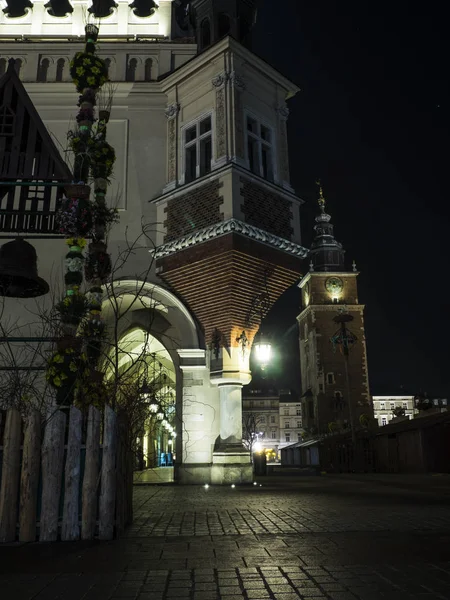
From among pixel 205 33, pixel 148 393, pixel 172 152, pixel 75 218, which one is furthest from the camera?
pixel 205 33

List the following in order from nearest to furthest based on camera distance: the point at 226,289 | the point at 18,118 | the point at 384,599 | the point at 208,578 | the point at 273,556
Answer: the point at 384,599
the point at 208,578
the point at 273,556
the point at 18,118
the point at 226,289

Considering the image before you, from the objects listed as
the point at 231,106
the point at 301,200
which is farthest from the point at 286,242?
the point at 231,106

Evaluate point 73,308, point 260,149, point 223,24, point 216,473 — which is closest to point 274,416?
point 216,473

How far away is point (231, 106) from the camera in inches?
653

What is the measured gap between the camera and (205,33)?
753 inches

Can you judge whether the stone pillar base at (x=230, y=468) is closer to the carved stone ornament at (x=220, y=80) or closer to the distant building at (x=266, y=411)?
the carved stone ornament at (x=220, y=80)

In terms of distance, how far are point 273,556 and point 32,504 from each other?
9.35ft

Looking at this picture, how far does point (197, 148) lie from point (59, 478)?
12802 mm

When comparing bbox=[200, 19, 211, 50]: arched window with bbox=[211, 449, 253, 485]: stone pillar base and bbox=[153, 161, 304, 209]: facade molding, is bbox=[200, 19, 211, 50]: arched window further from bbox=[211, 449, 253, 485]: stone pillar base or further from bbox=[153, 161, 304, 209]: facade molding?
bbox=[211, 449, 253, 485]: stone pillar base

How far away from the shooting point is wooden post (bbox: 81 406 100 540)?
623 cm

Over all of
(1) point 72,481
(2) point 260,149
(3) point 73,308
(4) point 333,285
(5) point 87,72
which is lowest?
(1) point 72,481

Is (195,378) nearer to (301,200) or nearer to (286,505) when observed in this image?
(301,200)

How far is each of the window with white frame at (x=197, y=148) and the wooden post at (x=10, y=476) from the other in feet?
38.9

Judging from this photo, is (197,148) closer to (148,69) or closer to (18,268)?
(148,69)
